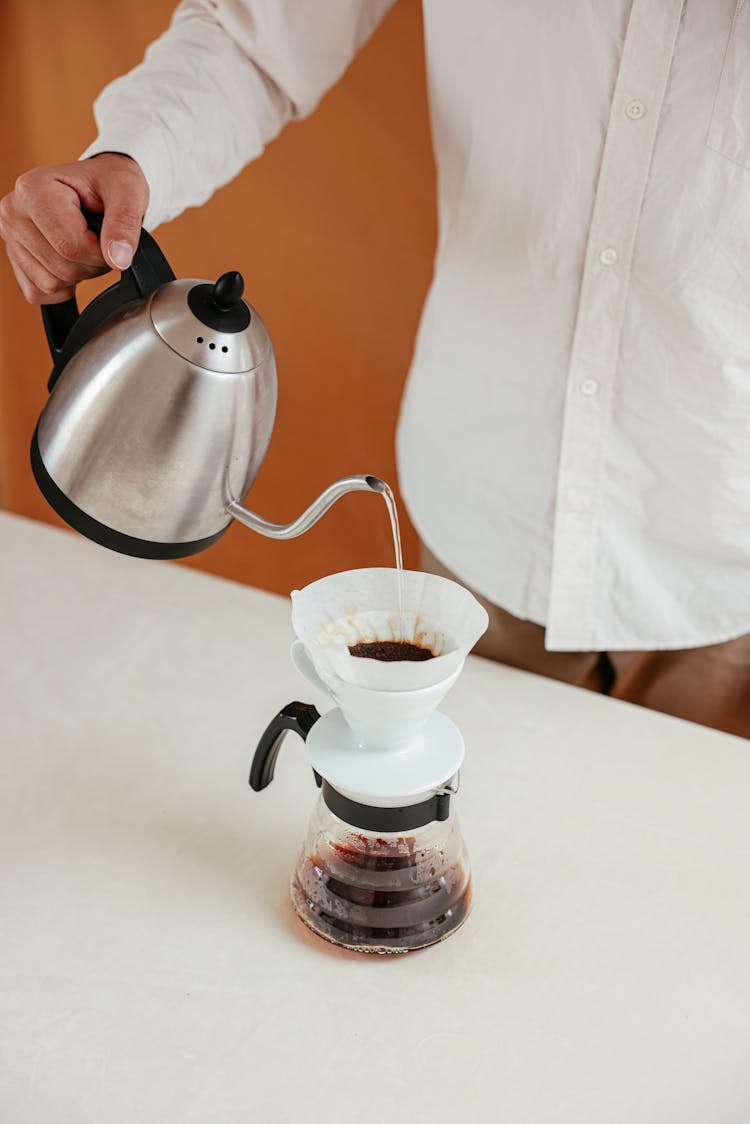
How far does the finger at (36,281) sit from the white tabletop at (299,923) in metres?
0.40

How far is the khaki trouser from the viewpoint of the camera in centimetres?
142

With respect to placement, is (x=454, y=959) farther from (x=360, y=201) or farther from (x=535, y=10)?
(x=360, y=201)

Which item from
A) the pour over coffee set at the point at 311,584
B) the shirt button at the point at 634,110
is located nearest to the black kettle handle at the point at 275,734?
the pour over coffee set at the point at 311,584

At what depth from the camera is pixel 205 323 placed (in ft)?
2.85

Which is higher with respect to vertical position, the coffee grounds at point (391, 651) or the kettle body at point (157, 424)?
the kettle body at point (157, 424)

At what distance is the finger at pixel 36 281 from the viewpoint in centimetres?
100

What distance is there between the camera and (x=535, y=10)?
3.77 ft

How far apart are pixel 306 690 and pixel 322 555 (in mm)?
1007

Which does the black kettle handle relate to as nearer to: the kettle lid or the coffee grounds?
the coffee grounds

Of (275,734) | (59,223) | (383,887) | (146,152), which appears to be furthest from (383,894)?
(146,152)

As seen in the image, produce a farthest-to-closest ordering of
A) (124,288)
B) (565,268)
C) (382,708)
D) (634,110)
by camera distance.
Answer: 1. (565,268)
2. (634,110)
3. (124,288)
4. (382,708)

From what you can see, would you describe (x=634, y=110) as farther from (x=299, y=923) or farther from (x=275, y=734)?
(x=299, y=923)

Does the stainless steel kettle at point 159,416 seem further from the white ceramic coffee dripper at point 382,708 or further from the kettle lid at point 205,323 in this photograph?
the white ceramic coffee dripper at point 382,708

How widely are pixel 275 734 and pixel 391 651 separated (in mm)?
158
